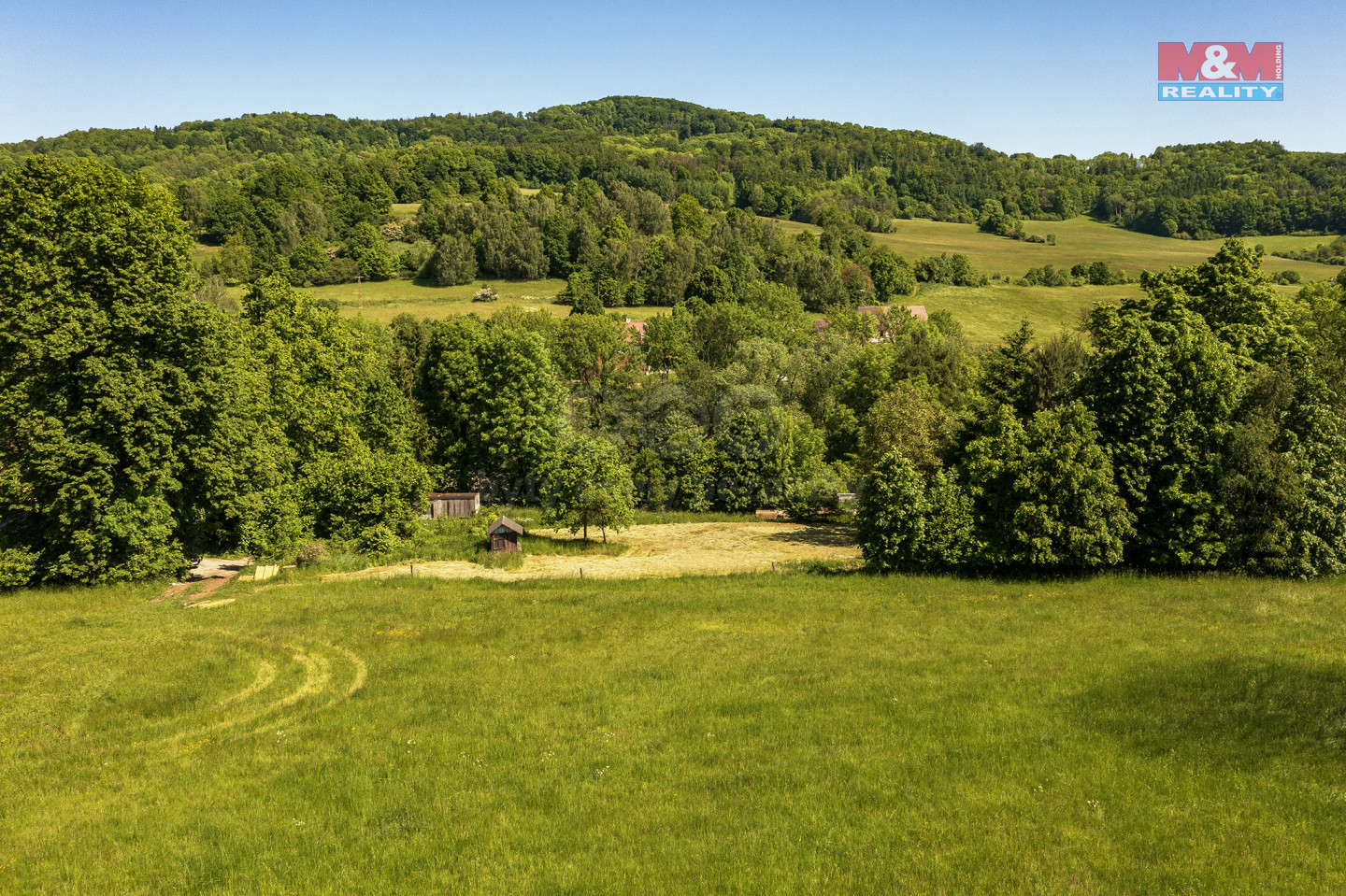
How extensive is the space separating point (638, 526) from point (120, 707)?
3778cm

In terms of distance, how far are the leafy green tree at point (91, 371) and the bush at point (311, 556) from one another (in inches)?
243

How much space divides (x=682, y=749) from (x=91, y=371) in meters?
30.0

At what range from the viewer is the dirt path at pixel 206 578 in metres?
34.5

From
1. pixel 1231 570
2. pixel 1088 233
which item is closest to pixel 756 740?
pixel 1231 570

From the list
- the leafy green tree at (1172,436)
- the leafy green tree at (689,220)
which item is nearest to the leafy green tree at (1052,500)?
the leafy green tree at (1172,436)

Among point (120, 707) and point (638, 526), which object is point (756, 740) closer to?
point (120, 707)

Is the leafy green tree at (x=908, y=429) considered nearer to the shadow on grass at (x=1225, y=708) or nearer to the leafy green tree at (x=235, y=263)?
the shadow on grass at (x=1225, y=708)

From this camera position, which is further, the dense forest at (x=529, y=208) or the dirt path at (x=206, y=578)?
the dense forest at (x=529, y=208)

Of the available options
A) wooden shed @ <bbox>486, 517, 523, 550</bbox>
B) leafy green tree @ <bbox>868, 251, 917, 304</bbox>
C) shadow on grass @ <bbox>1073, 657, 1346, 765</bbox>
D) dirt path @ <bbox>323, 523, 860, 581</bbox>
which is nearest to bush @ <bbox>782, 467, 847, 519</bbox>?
dirt path @ <bbox>323, 523, 860, 581</bbox>

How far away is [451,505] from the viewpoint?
59.9m

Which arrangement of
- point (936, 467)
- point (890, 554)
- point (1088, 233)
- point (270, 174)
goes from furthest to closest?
point (1088, 233) → point (270, 174) → point (936, 467) → point (890, 554)

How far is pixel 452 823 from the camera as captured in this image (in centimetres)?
1506

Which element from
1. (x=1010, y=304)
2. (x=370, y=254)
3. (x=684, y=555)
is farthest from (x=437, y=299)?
(x=1010, y=304)

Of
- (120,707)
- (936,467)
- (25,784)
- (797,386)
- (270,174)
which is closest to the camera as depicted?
(25,784)
